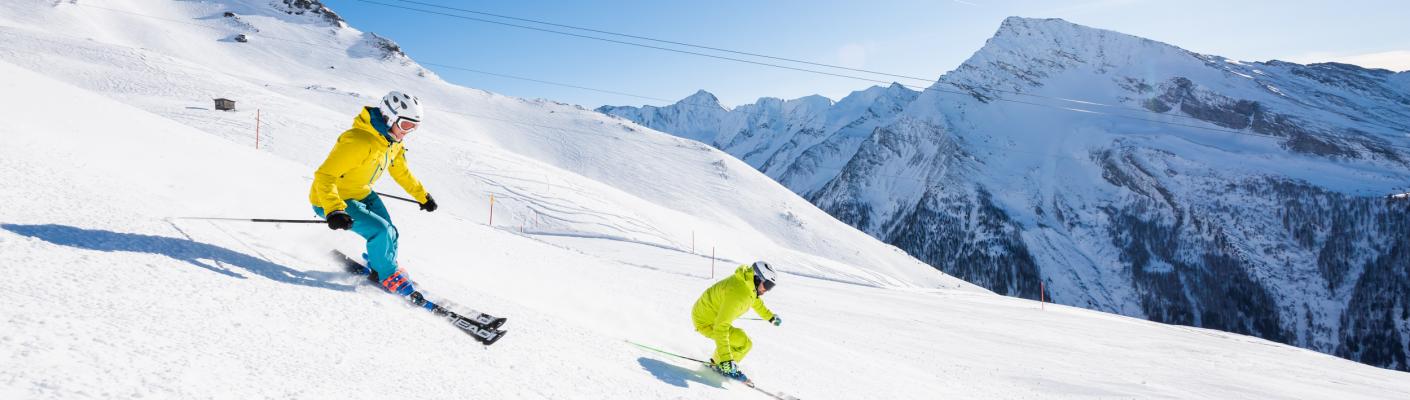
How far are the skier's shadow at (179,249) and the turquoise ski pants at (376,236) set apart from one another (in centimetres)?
34

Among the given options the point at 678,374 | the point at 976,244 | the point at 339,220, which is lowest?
the point at 976,244

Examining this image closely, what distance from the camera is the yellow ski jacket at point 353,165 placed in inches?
223

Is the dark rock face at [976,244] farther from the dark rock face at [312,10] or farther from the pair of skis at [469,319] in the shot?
the pair of skis at [469,319]

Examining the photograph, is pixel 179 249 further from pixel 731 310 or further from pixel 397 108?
pixel 731 310

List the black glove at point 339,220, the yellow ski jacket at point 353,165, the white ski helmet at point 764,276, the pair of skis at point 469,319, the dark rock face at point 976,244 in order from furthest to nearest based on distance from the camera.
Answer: the dark rock face at point 976,244 < the white ski helmet at point 764,276 < the yellow ski jacket at point 353,165 < the black glove at point 339,220 < the pair of skis at point 469,319

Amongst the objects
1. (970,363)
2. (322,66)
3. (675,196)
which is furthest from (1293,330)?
(322,66)

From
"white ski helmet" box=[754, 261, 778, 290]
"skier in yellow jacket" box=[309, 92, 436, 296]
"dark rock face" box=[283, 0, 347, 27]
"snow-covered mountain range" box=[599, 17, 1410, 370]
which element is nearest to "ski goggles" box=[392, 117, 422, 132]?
"skier in yellow jacket" box=[309, 92, 436, 296]

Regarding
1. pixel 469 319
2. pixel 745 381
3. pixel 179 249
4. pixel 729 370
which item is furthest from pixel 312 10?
pixel 745 381

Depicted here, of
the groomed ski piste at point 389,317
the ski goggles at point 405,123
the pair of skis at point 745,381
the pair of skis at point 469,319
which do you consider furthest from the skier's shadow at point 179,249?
the pair of skis at point 745,381

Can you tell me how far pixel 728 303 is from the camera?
6.77m

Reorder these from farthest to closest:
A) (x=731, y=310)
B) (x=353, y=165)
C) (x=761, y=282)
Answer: (x=761, y=282) < (x=731, y=310) < (x=353, y=165)

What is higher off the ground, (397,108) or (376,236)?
(397,108)

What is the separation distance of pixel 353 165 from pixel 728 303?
4.11 metres

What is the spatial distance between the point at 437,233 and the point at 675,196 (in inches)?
1653
